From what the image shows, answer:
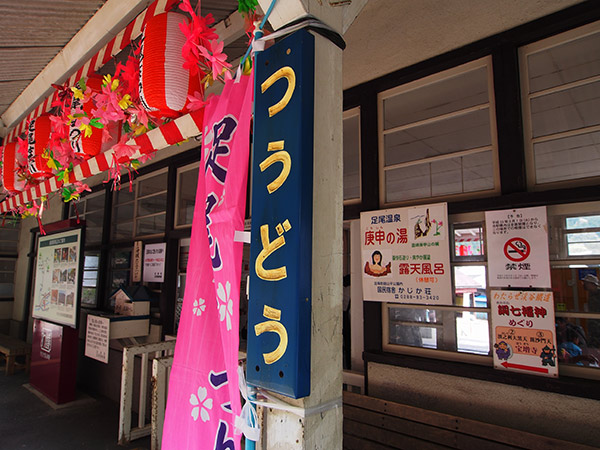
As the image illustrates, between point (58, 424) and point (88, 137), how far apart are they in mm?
3850

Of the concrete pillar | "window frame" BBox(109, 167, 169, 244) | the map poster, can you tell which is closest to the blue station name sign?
the concrete pillar

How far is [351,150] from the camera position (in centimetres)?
738

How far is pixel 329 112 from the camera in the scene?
1382mm

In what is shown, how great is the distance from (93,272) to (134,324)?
244cm

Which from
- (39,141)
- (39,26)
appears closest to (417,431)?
(39,141)

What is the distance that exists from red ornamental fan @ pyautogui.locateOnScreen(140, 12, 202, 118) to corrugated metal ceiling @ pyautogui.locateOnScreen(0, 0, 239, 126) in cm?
93

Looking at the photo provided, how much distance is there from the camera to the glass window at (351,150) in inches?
193

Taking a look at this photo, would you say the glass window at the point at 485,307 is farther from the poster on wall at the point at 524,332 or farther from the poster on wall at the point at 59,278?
the poster on wall at the point at 59,278

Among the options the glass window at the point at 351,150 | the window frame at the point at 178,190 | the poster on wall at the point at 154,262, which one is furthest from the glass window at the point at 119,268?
the glass window at the point at 351,150

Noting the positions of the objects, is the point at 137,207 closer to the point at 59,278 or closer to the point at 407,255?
the point at 59,278

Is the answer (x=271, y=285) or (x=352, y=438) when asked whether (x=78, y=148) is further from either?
(x=352, y=438)

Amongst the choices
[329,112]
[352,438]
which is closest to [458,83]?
[329,112]

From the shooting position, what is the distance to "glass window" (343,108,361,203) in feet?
16.1

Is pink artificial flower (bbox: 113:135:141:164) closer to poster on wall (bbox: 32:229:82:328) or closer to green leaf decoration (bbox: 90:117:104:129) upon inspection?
green leaf decoration (bbox: 90:117:104:129)
